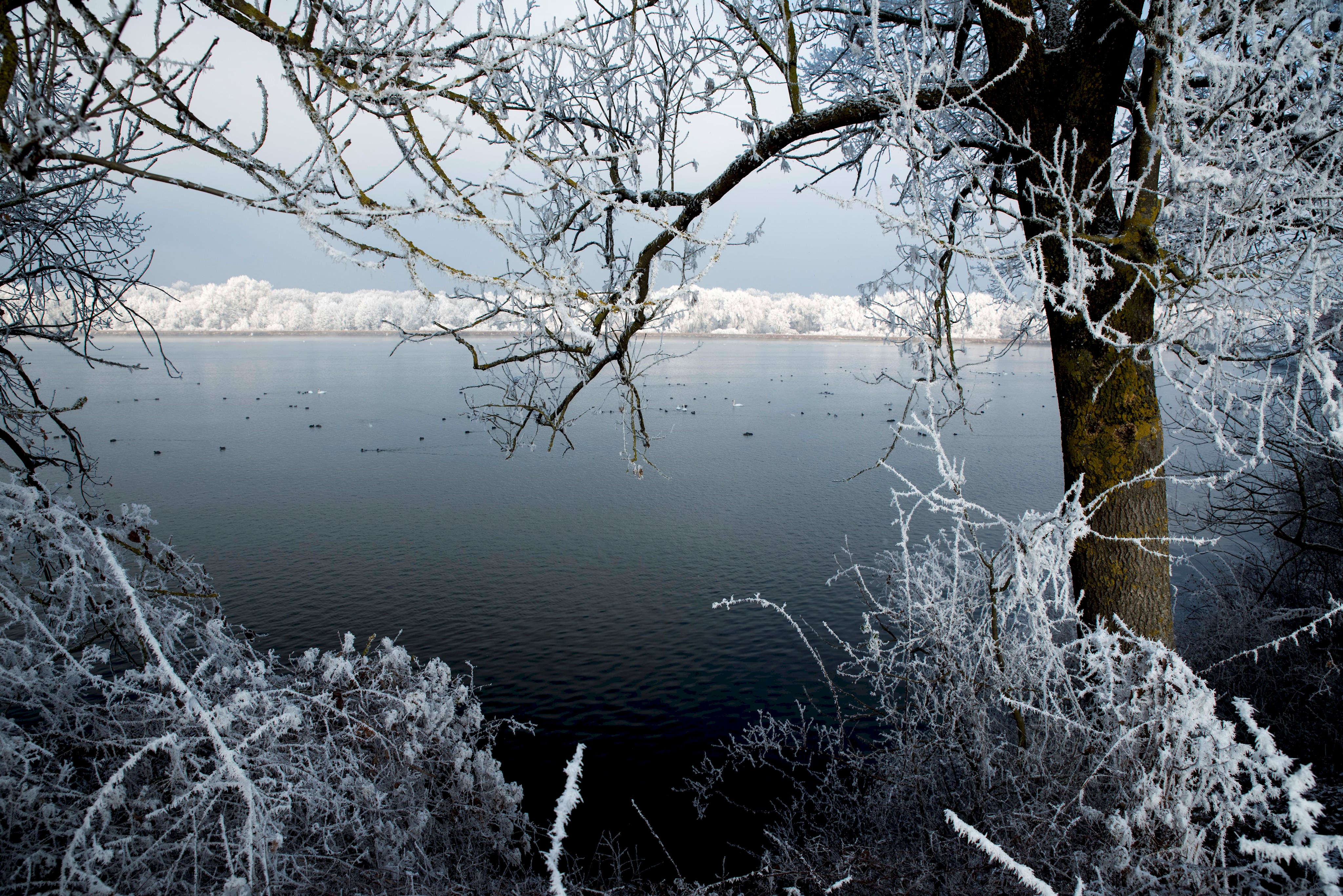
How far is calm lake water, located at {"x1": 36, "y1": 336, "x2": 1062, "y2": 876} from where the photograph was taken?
9.05 meters

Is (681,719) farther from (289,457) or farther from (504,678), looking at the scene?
(289,457)

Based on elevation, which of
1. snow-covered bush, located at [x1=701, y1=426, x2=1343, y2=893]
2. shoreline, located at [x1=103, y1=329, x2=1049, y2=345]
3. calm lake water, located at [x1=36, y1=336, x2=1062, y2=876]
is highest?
shoreline, located at [x1=103, y1=329, x2=1049, y2=345]

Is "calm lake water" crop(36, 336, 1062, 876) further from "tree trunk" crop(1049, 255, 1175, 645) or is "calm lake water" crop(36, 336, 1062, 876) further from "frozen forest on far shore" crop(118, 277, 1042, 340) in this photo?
"frozen forest on far shore" crop(118, 277, 1042, 340)

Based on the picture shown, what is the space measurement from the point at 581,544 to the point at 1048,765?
A: 11744 millimetres

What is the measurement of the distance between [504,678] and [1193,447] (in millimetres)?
17329

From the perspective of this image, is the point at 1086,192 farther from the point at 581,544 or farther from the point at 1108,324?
the point at 581,544

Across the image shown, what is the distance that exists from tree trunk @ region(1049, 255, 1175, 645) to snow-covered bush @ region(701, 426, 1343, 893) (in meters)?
0.22

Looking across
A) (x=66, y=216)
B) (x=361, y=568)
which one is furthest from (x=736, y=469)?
(x=66, y=216)

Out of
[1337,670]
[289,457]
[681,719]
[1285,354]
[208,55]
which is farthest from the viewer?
[289,457]

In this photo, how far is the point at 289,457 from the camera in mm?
21734

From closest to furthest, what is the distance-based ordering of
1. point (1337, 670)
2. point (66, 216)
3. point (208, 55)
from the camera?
point (208, 55), point (66, 216), point (1337, 670)

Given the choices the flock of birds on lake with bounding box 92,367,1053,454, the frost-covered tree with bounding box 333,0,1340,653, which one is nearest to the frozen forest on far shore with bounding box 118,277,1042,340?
the flock of birds on lake with bounding box 92,367,1053,454

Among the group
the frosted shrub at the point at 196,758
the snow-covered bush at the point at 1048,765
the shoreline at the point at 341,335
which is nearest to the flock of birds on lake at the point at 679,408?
the frosted shrub at the point at 196,758

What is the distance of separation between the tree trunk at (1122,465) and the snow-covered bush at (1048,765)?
0.73 feet
